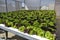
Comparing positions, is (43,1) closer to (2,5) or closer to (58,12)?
(2,5)

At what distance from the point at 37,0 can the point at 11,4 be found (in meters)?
1.67

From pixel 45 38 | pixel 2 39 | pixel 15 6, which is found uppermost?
pixel 15 6

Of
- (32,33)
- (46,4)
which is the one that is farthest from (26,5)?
(32,33)

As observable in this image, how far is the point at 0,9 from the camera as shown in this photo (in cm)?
679

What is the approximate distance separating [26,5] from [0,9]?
2014 millimetres

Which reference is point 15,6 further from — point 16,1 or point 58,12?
point 58,12

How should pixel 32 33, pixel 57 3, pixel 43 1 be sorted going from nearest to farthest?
pixel 57 3 < pixel 32 33 < pixel 43 1

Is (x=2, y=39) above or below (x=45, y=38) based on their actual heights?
below

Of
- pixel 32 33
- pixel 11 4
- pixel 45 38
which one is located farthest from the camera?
pixel 11 4

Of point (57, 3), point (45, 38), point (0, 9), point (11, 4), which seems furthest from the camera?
point (11, 4)

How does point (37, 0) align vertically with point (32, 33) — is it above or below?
above

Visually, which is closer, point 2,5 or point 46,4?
point 2,5

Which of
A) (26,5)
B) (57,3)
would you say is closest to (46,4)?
(26,5)

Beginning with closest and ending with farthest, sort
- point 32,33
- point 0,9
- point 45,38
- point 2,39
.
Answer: point 45,38, point 32,33, point 2,39, point 0,9
